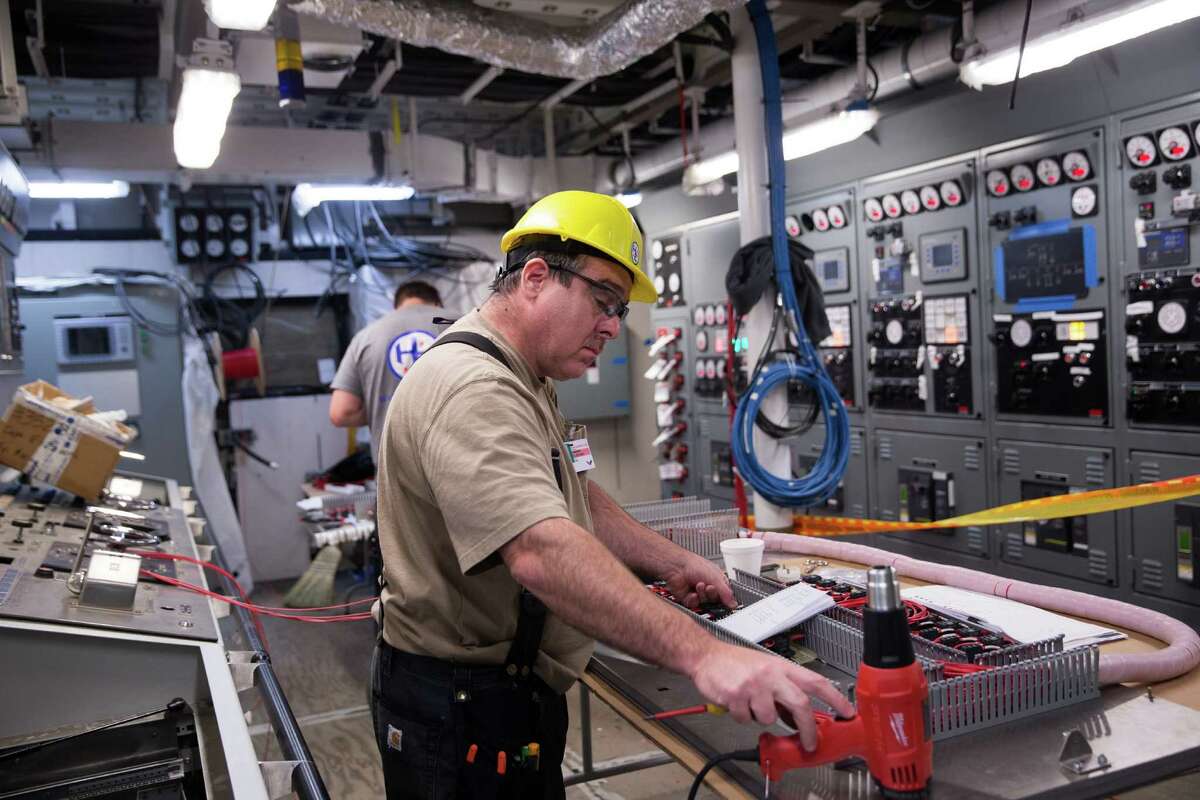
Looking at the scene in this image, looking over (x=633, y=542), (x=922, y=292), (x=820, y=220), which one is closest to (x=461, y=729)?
(x=633, y=542)

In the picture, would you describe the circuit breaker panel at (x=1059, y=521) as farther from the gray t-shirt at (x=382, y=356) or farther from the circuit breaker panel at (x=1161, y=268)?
the gray t-shirt at (x=382, y=356)

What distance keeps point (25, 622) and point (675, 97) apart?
484 cm

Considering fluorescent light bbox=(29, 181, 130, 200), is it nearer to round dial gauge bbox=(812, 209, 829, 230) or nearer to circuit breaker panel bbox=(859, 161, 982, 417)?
round dial gauge bbox=(812, 209, 829, 230)

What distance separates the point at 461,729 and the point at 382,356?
9.82 feet

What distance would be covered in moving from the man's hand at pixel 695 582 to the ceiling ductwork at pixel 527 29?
7.07 feet

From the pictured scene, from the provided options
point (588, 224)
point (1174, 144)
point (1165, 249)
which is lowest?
point (588, 224)


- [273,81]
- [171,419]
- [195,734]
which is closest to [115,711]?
[195,734]

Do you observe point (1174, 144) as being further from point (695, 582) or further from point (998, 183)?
point (695, 582)

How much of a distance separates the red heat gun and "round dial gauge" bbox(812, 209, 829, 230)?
4437 mm

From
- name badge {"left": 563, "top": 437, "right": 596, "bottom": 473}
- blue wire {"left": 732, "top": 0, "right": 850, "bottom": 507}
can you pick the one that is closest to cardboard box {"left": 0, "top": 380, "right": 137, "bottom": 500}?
name badge {"left": 563, "top": 437, "right": 596, "bottom": 473}

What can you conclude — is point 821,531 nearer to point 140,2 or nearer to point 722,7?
point 722,7

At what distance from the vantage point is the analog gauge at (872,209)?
504 cm

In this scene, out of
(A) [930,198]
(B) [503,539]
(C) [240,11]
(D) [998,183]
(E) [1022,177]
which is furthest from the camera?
(A) [930,198]

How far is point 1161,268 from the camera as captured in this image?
371cm
